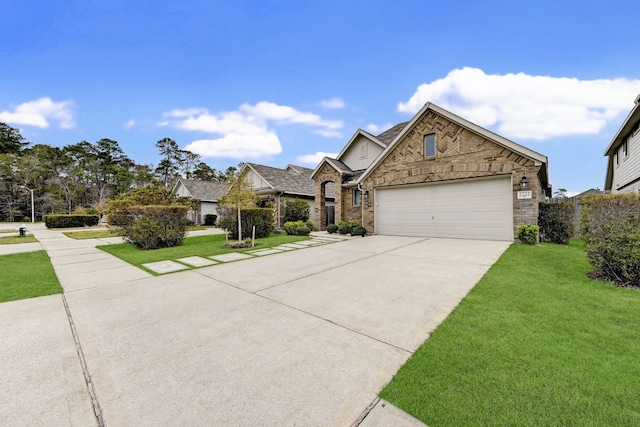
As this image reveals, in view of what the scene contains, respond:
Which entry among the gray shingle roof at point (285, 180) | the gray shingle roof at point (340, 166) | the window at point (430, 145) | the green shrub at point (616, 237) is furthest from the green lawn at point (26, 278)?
the gray shingle roof at point (340, 166)

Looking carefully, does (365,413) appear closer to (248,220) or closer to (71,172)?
(248,220)

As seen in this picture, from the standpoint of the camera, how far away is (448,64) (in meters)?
12.4

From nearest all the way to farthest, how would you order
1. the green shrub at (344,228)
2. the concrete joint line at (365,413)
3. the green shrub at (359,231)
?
1. the concrete joint line at (365,413)
2. the green shrub at (359,231)
3. the green shrub at (344,228)

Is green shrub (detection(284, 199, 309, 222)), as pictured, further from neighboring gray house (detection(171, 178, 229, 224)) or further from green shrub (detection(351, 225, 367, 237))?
neighboring gray house (detection(171, 178, 229, 224))

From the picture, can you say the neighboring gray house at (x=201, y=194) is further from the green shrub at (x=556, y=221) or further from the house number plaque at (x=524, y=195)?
the green shrub at (x=556, y=221)

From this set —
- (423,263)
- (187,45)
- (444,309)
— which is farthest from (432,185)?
(187,45)

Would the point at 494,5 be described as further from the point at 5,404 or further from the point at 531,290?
the point at 5,404

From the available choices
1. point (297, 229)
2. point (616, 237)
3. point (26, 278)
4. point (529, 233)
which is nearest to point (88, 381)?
point (26, 278)

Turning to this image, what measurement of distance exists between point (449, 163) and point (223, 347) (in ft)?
35.4

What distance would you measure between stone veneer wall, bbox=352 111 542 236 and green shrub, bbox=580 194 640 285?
15.5 feet

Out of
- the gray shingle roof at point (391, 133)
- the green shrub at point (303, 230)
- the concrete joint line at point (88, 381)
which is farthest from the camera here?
the gray shingle roof at point (391, 133)

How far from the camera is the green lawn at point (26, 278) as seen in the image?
184 inches

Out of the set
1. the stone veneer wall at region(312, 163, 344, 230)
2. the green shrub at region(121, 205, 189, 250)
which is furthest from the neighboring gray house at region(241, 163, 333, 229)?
the green shrub at region(121, 205, 189, 250)

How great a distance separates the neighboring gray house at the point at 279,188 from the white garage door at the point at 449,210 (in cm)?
599
